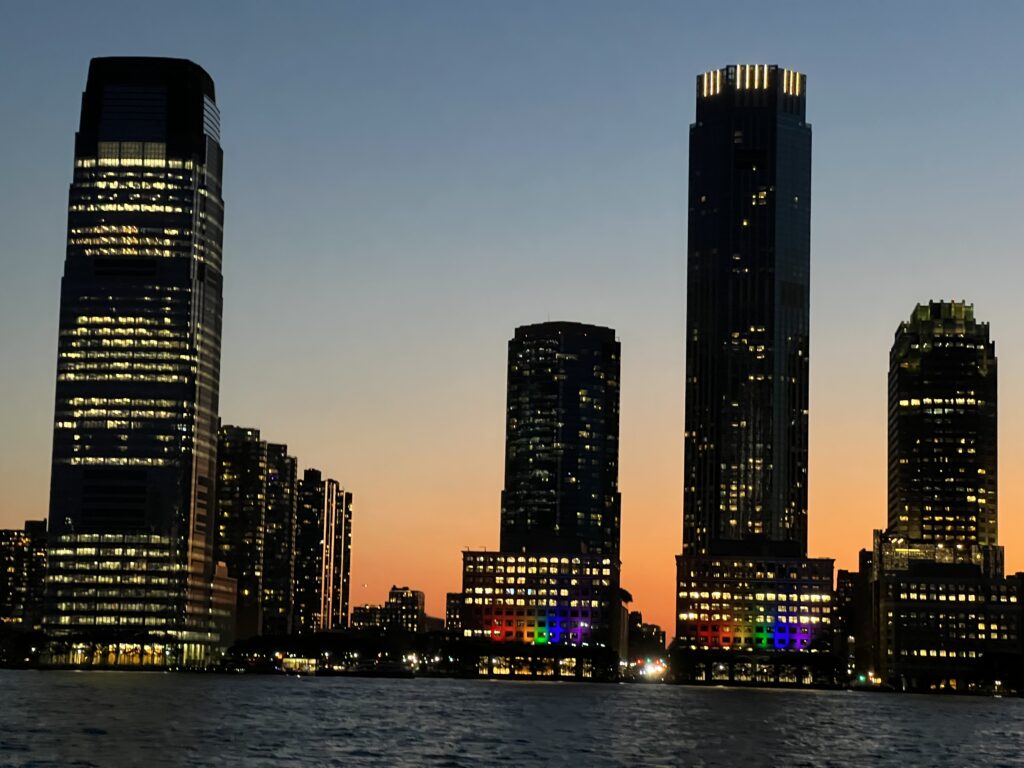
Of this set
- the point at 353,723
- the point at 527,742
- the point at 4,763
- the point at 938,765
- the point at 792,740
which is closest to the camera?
the point at 4,763

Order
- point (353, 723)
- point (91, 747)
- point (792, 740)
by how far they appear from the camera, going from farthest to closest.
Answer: point (353, 723) < point (792, 740) < point (91, 747)

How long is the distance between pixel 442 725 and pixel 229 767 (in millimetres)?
66771

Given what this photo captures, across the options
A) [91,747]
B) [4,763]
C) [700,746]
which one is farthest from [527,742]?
[4,763]

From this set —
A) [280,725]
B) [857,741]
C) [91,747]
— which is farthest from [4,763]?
[857,741]

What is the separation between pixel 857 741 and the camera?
18838 centimetres

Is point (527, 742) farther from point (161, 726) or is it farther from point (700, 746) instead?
point (161, 726)

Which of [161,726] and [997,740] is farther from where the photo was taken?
[997,740]

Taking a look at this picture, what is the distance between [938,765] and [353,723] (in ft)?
220

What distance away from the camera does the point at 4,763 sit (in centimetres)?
13075

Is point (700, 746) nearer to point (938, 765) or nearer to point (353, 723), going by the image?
point (938, 765)

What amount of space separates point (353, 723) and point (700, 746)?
139 ft

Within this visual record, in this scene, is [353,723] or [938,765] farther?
[353,723]

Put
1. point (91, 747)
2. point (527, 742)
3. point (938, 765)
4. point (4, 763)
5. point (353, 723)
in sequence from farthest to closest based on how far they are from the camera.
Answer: point (353, 723) → point (527, 742) → point (938, 765) → point (91, 747) → point (4, 763)

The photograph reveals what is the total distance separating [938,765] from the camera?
515 feet
